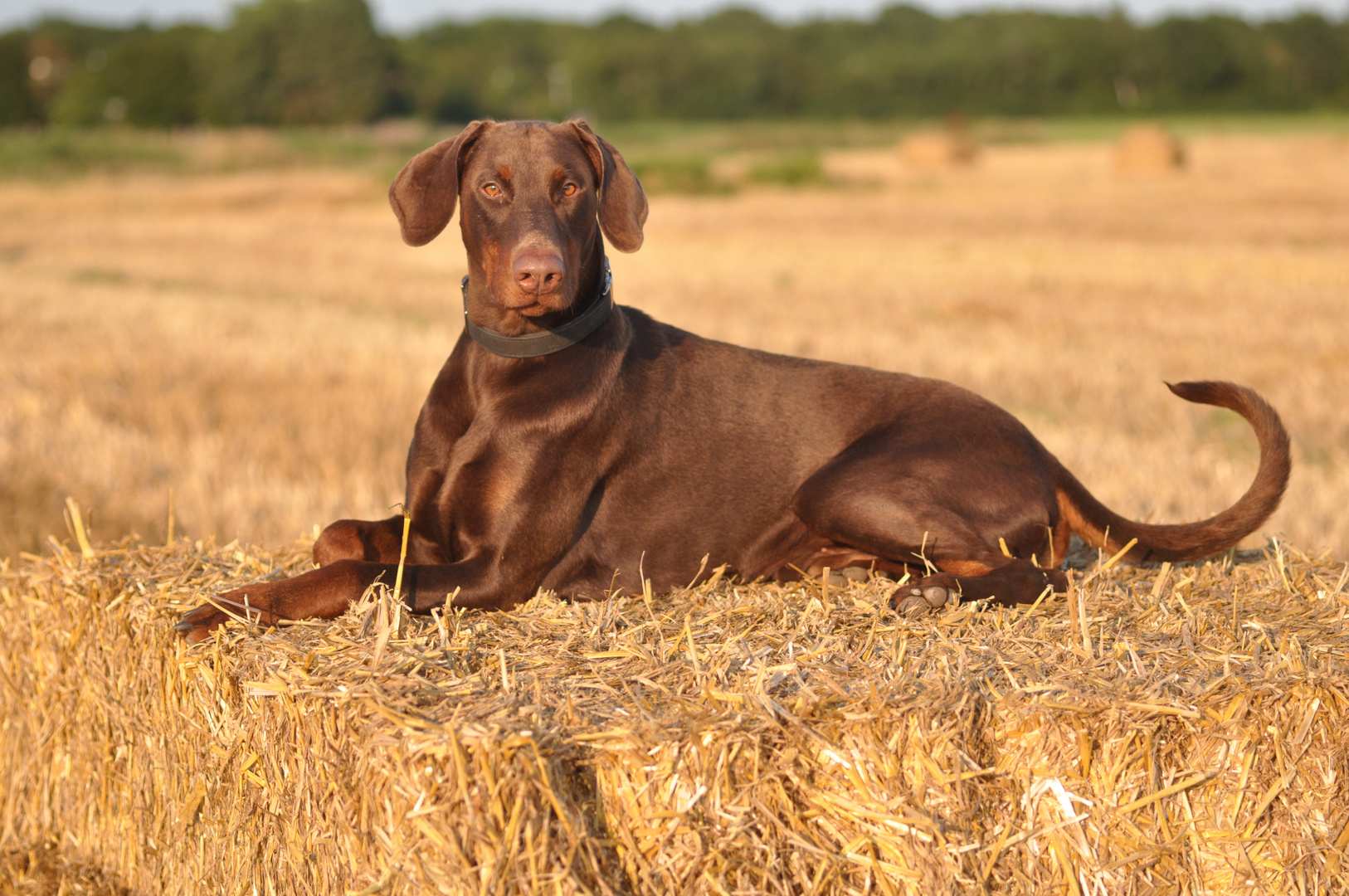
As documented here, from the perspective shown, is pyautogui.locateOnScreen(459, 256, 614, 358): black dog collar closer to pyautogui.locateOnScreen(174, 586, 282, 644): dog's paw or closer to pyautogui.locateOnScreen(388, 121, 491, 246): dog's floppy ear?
pyautogui.locateOnScreen(388, 121, 491, 246): dog's floppy ear

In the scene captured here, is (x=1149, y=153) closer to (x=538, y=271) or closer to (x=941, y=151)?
(x=941, y=151)

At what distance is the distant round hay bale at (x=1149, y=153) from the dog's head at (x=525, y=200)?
101 feet

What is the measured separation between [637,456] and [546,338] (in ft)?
1.58

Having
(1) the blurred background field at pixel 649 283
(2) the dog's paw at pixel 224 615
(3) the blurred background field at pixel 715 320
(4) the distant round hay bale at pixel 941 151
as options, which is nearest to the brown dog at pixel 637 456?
(2) the dog's paw at pixel 224 615

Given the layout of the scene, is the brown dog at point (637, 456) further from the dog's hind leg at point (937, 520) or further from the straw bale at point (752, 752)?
the straw bale at point (752, 752)

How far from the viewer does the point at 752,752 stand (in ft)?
8.20

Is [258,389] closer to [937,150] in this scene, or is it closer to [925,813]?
[925,813]

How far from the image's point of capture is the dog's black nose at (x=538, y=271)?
127 inches

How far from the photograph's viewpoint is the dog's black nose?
10.5 feet

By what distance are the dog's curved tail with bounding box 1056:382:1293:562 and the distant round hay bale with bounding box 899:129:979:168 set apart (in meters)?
33.4

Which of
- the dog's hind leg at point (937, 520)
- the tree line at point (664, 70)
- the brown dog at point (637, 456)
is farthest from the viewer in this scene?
the tree line at point (664, 70)

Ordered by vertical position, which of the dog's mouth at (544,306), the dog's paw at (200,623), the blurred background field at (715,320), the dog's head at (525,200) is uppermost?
the dog's head at (525,200)

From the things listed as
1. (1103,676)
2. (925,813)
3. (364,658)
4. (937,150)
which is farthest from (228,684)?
(937,150)

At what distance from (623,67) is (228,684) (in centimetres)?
8764
